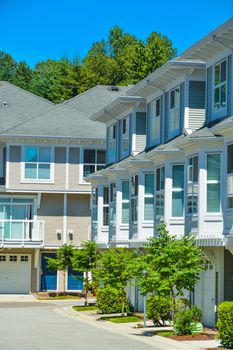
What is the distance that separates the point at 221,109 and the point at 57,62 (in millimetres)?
76132

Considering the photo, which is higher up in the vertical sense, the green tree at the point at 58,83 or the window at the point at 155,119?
the green tree at the point at 58,83

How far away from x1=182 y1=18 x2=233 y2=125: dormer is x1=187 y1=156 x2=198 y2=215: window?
169 cm

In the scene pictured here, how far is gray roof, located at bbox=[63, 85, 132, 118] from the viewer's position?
2472 inches

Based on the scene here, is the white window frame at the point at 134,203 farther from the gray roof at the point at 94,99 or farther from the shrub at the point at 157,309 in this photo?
the gray roof at the point at 94,99

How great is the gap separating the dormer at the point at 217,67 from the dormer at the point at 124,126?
9.83 metres

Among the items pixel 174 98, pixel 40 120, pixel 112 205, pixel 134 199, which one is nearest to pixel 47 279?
pixel 40 120

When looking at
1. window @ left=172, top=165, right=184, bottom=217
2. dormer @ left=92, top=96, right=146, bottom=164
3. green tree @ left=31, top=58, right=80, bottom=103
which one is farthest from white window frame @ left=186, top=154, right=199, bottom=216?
green tree @ left=31, top=58, right=80, bottom=103

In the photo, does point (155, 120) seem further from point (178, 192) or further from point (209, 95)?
point (209, 95)

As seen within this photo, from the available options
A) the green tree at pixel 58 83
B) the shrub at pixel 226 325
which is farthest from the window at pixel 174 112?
the green tree at pixel 58 83

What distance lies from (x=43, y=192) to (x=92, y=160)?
12.2 feet

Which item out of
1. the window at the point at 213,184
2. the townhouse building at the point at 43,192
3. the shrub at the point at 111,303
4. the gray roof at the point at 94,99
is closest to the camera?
the window at the point at 213,184

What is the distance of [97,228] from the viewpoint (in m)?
47.2

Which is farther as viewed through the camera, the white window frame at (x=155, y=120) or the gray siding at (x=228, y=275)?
the white window frame at (x=155, y=120)

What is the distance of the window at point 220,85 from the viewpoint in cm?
2996
